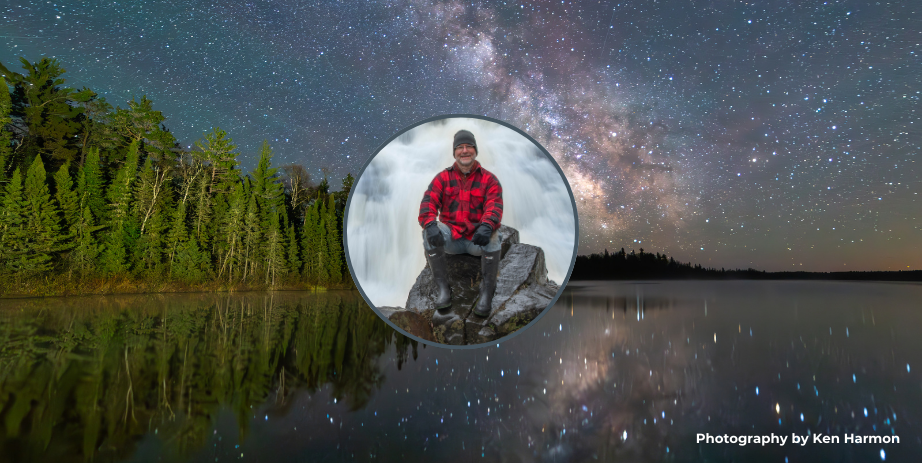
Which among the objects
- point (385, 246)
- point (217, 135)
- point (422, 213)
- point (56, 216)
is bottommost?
point (385, 246)

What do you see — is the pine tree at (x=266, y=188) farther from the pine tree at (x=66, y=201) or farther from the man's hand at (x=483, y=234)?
the man's hand at (x=483, y=234)

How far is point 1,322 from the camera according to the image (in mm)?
8297

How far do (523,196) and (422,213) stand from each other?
57 centimetres

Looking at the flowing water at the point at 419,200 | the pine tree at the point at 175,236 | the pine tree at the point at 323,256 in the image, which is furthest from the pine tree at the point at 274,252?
the flowing water at the point at 419,200

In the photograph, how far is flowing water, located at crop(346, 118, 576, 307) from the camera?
200 centimetres

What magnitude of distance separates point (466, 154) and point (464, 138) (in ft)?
0.29

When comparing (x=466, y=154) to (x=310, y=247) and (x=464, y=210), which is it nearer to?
(x=464, y=210)

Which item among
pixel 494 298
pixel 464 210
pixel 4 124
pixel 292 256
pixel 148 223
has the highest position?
pixel 4 124

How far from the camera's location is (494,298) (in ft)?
6.63

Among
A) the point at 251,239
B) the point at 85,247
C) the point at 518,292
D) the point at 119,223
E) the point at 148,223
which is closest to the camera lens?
the point at 518,292

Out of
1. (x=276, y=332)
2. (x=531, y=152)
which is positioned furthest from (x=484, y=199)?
(x=276, y=332)

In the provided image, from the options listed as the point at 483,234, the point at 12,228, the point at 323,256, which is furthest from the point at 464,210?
the point at 323,256

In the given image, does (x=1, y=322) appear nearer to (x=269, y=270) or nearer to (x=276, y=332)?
(x=276, y=332)

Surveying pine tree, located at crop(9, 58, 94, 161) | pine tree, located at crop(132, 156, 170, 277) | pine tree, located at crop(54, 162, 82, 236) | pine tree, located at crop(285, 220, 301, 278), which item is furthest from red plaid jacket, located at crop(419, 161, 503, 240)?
pine tree, located at crop(9, 58, 94, 161)
